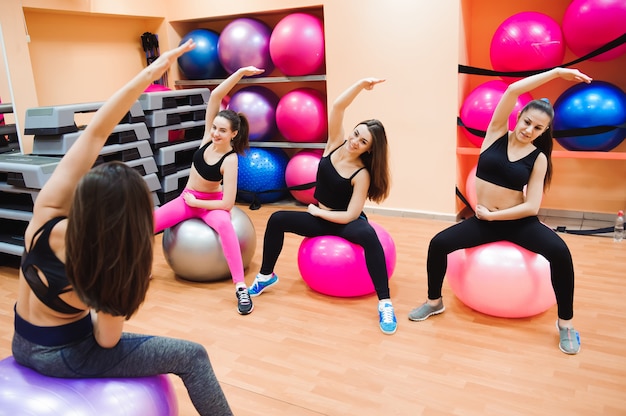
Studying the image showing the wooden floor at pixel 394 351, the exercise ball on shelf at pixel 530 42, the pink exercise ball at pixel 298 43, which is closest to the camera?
the wooden floor at pixel 394 351

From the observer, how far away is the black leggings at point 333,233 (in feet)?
8.73

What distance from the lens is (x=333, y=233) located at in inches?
111

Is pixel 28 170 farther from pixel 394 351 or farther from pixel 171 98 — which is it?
pixel 394 351

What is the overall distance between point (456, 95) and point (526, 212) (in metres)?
1.83

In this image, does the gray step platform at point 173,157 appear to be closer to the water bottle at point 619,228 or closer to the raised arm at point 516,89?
the raised arm at point 516,89

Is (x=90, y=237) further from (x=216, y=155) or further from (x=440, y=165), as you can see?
(x=440, y=165)

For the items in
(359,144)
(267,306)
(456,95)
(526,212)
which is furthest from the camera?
(456,95)

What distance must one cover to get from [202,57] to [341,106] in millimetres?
2543

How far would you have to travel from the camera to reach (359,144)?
8.63 ft

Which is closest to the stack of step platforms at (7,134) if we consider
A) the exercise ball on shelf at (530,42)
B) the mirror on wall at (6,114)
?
the mirror on wall at (6,114)

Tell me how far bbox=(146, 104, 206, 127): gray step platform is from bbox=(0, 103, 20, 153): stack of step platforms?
0.94m

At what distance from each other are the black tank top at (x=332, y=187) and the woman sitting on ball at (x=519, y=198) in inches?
21.0

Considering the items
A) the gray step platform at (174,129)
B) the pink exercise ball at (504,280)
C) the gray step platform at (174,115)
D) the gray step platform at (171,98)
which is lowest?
the pink exercise ball at (504,280)

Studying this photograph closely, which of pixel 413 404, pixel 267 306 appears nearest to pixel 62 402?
pixel 413 404
